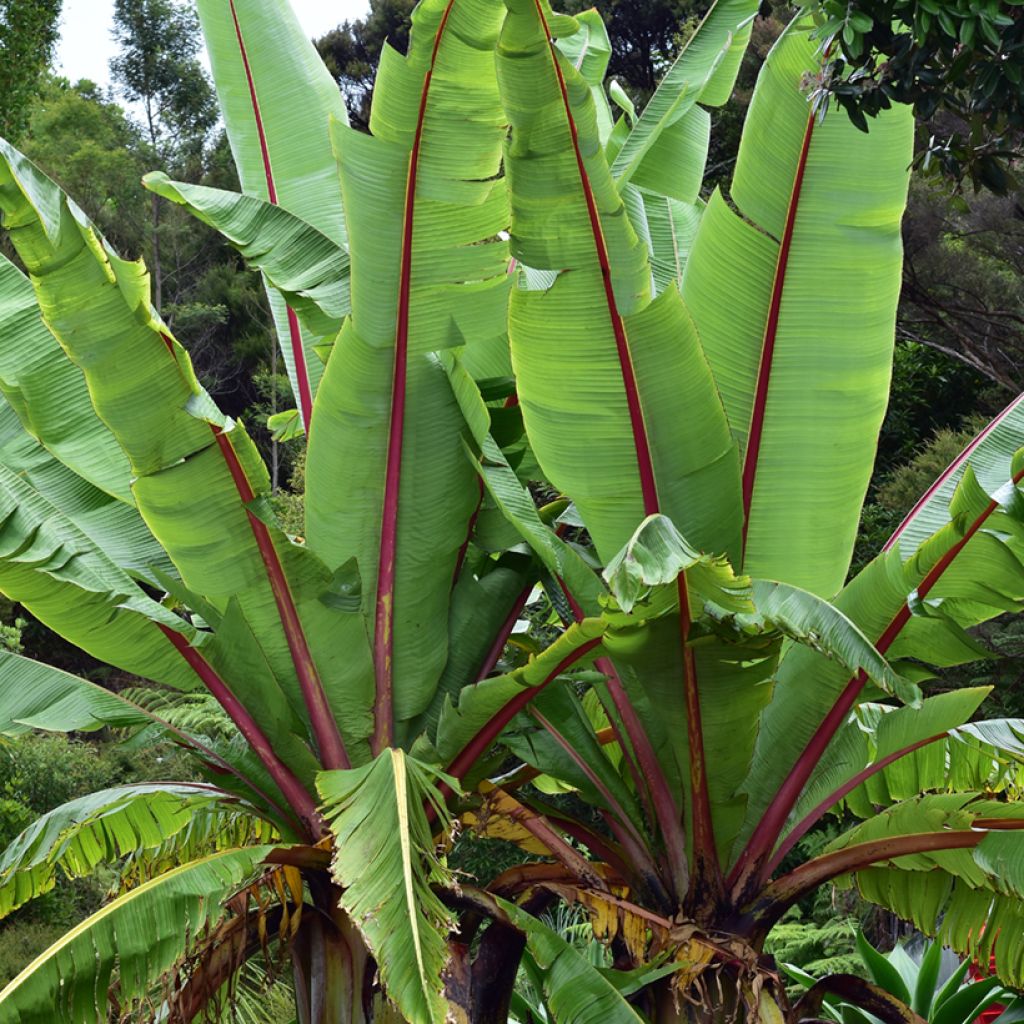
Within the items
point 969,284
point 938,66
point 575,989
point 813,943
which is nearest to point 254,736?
point 575,989

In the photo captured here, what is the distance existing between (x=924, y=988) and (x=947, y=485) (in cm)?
228

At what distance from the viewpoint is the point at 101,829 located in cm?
459

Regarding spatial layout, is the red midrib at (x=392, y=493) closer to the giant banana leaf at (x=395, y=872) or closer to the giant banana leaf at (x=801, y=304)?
the giant banana leaf at (x=395, y=872)

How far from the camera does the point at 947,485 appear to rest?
4.69 meters

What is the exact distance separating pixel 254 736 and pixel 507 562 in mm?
1086

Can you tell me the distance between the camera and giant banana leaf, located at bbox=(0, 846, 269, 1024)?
3326 millimetres

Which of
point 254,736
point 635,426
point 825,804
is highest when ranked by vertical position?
point 635,426

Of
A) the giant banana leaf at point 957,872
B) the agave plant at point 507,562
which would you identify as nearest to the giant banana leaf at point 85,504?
the agave plant at point 507,562

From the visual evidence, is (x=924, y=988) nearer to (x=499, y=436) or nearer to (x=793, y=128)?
(x=499, y=436)

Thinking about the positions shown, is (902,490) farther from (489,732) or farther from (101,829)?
(101,829)

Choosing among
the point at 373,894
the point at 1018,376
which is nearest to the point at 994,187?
the point at 373,894

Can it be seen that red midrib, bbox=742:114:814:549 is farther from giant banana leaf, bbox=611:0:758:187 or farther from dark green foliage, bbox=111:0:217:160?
dark green foliage, bbox=111:0:217:160

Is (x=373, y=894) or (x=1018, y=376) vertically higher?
(x=373, y=894)

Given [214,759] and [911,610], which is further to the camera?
[214,759]
